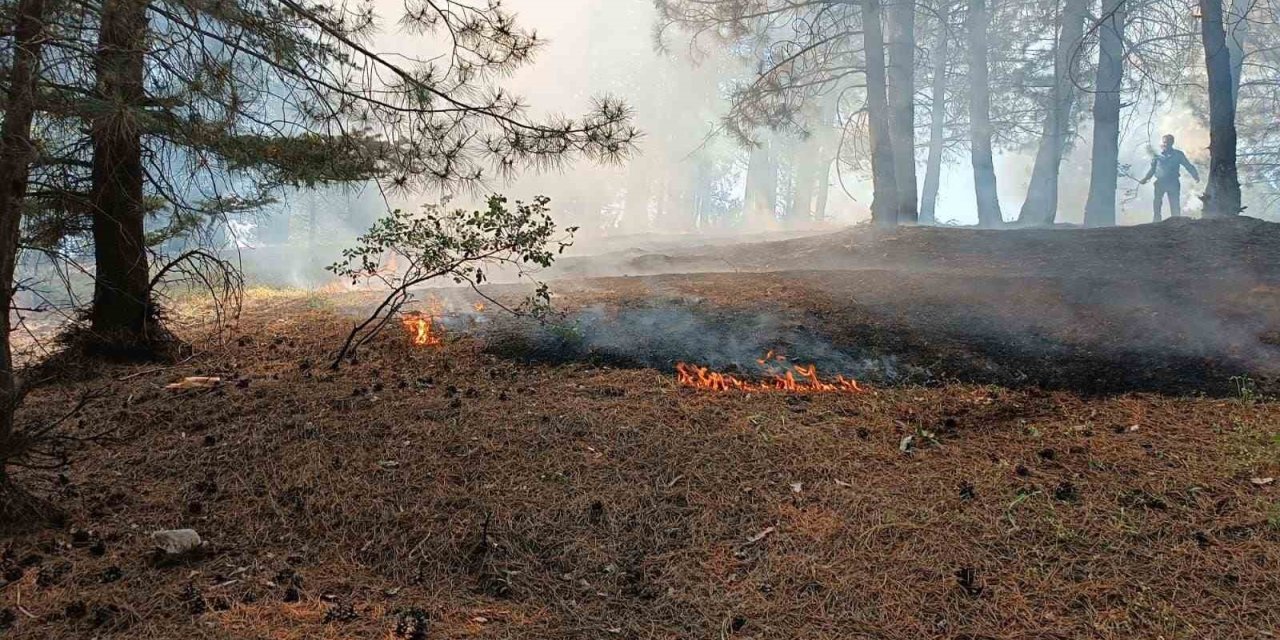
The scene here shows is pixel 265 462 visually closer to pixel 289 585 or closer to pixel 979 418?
pixel 289 585

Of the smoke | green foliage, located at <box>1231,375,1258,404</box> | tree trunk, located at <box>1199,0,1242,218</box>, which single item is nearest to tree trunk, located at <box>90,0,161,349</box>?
the smoke

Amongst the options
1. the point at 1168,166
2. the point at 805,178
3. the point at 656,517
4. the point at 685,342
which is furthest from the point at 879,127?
the point at 805,178

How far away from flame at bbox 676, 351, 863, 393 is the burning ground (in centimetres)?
11

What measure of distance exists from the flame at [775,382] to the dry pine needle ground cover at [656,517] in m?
0.18

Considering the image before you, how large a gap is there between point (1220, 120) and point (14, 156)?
12262 millimetres

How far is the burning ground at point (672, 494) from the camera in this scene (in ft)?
8.12

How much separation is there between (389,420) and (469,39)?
8.43 feet

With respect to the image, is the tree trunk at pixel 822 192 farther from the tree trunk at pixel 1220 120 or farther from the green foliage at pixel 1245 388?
the green foliage at pixel 1245 388

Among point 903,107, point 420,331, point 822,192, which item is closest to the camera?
point 420,331

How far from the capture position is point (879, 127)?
37.4ft

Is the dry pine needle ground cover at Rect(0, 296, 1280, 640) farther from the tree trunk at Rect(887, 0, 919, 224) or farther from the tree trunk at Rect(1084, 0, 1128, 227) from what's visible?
the tree trunk at Rect(1084, 0, 1128, 227)

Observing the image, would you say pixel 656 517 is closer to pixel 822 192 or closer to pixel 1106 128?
pixel 1106 128

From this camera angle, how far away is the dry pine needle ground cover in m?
2.45

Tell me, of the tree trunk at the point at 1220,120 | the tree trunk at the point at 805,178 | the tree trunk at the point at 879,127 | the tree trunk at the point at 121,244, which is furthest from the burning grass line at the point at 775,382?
the tree trunk at the point at 805,178
